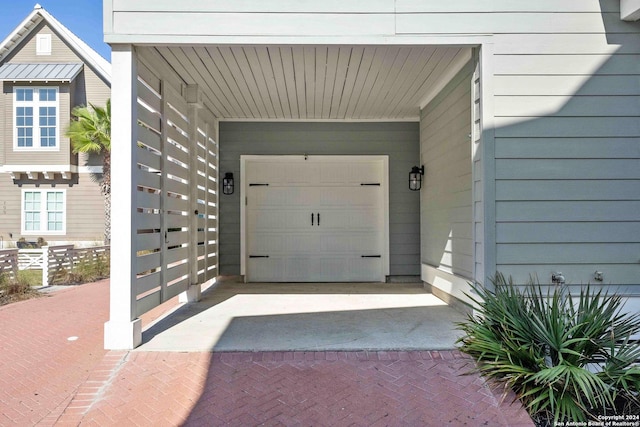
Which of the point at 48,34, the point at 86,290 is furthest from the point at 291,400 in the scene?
the point at 48,34

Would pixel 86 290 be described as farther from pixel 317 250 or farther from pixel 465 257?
pixel 465 257

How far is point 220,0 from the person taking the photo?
3.24 meters

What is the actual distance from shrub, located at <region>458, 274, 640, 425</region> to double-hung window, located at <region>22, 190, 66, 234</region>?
11174 mm

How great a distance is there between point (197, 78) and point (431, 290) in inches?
157

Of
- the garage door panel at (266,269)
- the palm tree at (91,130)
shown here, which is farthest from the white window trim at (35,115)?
the garage door panel at (266,269)

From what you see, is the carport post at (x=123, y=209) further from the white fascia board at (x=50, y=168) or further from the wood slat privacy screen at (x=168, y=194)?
the white fascia board at (x=50, y=168)

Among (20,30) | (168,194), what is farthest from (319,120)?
(20,30)

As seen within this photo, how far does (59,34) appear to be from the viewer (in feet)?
34.4

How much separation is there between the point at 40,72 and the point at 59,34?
117 centimetres

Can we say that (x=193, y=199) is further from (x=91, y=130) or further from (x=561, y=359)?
(x=91, y=130)

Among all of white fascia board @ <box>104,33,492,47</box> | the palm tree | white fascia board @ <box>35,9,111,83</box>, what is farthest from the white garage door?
white fascia board @ <box>35,9,111,83</box>

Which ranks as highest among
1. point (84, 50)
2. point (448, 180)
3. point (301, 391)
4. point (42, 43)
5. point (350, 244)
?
point (42, 43)

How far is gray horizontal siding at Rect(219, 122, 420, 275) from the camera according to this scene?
6.32 meters

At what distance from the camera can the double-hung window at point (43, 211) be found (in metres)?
10.5
